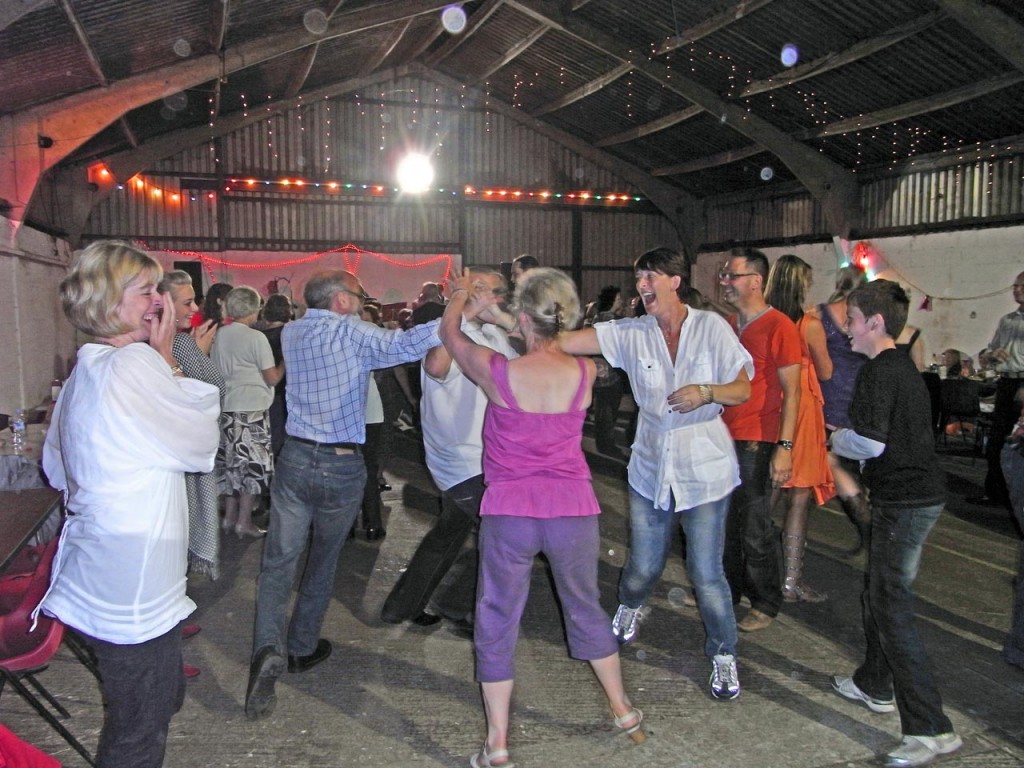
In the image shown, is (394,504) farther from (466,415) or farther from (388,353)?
(388,353)

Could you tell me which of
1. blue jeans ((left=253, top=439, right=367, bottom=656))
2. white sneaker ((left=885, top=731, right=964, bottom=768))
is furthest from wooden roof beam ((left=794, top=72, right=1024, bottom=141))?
blue jeans ((left=253, top=439, right=367, bottom=656))

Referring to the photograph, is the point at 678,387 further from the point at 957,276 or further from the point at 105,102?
the point at 957,276

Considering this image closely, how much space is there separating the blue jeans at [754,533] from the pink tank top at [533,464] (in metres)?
1.41

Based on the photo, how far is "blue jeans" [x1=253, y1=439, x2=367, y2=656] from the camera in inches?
132

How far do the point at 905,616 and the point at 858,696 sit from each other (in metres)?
0.70

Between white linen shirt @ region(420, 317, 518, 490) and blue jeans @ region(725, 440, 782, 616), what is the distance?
49.4 inches

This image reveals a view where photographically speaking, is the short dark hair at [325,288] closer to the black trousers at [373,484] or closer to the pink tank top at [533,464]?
the pink tank top at [533,464]

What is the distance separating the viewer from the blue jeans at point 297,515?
3.35 meters

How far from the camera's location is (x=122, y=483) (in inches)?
79.5

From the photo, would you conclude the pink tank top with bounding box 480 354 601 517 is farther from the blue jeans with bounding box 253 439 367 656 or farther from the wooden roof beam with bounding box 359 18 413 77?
the wooden roof beam with bounding box 359 18 413 77

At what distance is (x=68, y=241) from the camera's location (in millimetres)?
14516

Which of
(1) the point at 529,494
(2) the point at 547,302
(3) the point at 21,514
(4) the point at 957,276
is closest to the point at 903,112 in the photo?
(4) the point at 957,276

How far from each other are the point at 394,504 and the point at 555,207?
1240 centimetres

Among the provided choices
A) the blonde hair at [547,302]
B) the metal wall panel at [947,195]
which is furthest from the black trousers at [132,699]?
the metal wall panel at [947,195]
